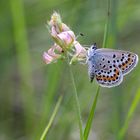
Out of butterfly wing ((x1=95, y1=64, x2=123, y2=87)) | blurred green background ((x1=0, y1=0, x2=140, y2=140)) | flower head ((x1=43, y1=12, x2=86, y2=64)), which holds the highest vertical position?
blurred green background ((x1=0, y1=0, x2=140, y2=140))

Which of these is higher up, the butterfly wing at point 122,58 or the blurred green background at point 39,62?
the blurred green background at point 39,62

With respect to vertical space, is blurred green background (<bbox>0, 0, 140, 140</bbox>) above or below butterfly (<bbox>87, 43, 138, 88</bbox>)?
above

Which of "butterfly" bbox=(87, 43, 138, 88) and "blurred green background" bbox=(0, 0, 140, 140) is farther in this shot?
"blurred green background" bbox=(0, 0, 140, 140)

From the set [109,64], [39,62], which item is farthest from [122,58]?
[39,62]

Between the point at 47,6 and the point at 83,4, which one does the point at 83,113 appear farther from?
Answer: the point at 83,4

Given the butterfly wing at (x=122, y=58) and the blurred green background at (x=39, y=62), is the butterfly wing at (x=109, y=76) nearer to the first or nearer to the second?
the butterfly wing at (x=122, y=58)

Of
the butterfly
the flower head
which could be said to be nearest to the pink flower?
the flower head

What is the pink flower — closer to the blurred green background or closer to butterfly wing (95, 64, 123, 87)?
butterfly wing (95, 64, 123, 87)

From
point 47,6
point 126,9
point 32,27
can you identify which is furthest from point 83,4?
point 32,27

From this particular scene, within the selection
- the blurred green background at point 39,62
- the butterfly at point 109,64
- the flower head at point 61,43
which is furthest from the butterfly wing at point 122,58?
the blurred green background at point 39,62
